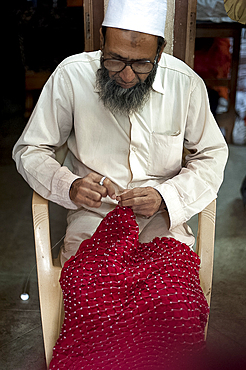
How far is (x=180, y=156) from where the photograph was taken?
1434mm

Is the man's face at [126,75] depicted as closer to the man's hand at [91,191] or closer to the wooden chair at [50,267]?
the man's hand at [91,191]

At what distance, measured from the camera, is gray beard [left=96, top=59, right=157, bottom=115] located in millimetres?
1253

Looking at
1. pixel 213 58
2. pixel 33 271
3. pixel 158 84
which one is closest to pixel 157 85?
pixel 158 84

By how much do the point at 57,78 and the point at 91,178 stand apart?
381mm

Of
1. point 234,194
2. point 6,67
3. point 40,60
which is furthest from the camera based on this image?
point 6,67

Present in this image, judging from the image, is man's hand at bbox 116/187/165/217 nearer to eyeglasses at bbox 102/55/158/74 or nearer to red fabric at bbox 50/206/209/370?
red fabric at bbox 50/206/209/370

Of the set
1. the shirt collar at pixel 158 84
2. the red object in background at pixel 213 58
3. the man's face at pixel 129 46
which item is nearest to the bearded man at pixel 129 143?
the shirt collar at pixel 158 84

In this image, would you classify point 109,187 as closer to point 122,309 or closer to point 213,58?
point 122,309

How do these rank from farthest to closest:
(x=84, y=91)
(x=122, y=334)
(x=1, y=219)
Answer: (x=1, y=219) < (x=84, y=91) < (x=122, y=334)

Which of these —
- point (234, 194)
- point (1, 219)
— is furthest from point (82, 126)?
point (234, 194)

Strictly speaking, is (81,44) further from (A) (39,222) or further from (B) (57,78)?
(A) (39,222)

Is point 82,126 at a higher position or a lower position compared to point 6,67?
higher

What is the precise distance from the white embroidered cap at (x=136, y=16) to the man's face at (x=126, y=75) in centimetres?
2

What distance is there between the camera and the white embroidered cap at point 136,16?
1.11m
